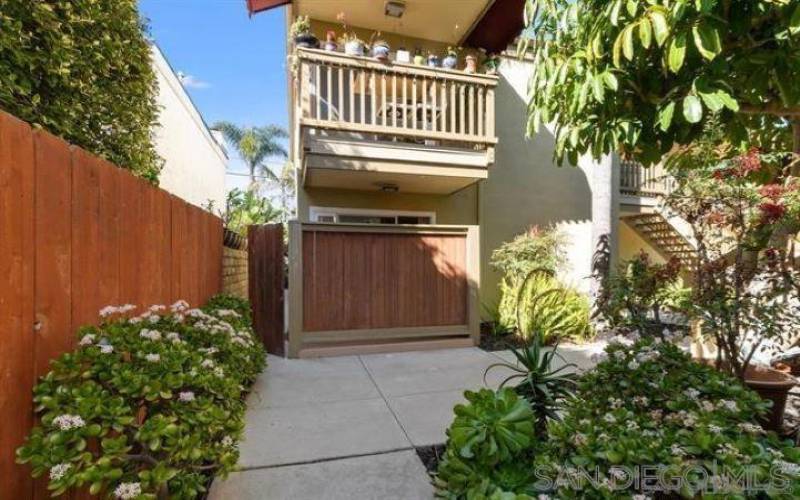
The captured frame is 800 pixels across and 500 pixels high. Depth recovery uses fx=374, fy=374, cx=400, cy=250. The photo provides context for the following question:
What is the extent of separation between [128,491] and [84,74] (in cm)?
303

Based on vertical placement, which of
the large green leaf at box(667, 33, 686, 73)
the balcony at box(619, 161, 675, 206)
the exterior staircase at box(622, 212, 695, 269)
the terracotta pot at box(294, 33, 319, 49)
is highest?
the terracotta pot at box(294, 33, 319, 49)

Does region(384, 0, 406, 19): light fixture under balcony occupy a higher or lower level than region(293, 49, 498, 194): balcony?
higher

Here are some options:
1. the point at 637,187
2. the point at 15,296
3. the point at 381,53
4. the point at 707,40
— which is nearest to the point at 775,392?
the point at 707,40

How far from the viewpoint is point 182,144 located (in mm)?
8898

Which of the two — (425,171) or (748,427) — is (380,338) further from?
(748,427)

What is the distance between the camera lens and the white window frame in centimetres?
670

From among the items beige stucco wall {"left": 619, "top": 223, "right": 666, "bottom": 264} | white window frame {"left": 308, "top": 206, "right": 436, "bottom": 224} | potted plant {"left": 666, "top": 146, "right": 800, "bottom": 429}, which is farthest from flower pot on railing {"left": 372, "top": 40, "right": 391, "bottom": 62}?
beige stucco wall {"left": 619, "top": 223, "right": 666, "bottom": 264}

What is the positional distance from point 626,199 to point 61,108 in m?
9.70

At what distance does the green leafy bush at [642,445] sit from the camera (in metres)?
1.39

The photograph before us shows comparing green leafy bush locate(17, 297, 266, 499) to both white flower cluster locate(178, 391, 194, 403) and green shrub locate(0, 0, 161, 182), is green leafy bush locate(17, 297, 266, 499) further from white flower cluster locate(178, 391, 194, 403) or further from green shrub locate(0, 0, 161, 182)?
green shrub locate(0, 0, 161, 182)

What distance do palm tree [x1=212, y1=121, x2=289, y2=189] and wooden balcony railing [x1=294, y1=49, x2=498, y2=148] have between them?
15676mm

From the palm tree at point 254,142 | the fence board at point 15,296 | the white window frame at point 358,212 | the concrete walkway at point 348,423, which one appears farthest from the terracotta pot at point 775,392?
the palm tree at point 254,142

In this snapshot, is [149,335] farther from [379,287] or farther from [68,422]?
[379,287]

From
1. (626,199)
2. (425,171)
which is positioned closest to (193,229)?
(425,171)
